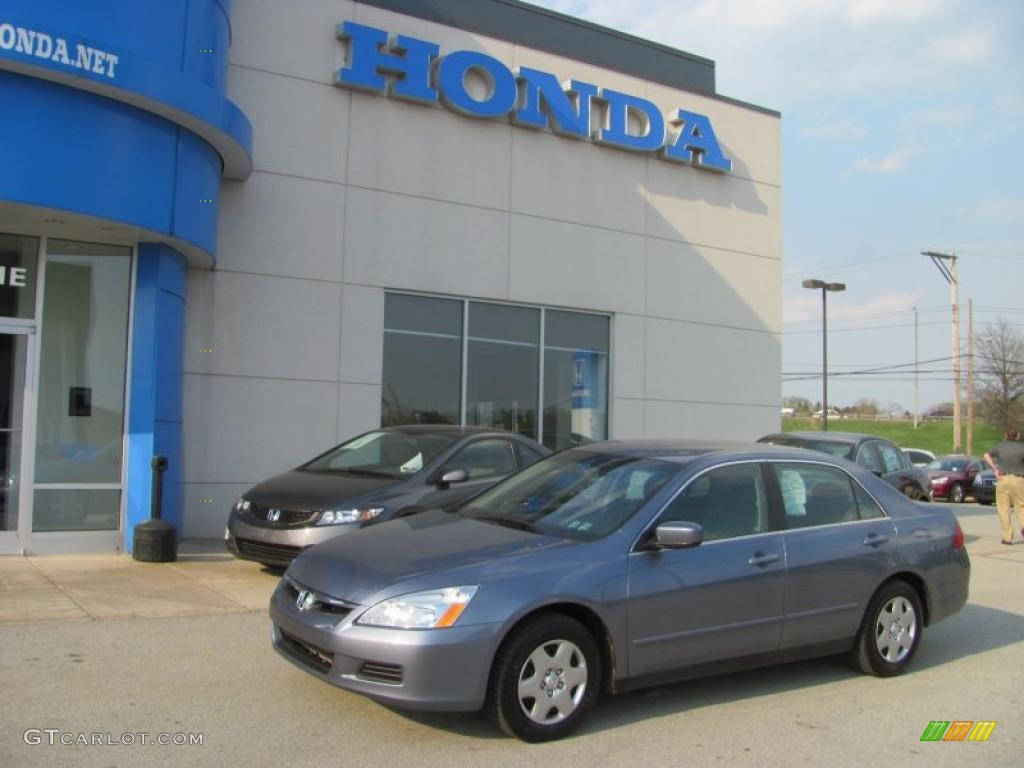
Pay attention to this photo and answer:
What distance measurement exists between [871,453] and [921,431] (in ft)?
222

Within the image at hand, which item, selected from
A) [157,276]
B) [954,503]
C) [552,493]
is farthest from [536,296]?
[954,503]

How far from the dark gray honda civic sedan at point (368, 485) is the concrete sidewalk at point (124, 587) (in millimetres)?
431

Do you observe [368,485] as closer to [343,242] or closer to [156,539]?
[156,539]

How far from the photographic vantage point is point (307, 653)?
471 cm

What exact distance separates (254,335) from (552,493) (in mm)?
7068

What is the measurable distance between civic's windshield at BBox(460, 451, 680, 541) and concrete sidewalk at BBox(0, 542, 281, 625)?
2.69 meters

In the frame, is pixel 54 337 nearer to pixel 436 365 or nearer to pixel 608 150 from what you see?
pixel 436 365

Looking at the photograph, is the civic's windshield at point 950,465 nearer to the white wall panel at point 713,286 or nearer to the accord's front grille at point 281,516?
the white wall panel at point 713,286

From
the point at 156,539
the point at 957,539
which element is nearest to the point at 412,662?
the point at 957,539

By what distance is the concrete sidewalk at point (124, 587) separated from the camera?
7035mm

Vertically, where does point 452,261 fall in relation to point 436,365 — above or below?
above

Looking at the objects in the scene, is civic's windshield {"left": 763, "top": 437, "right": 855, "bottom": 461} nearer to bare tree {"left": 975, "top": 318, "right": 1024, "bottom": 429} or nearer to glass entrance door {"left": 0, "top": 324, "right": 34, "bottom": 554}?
glass entrance door {"left": 0, "top": 324, "right": 34, "bottom": 554}

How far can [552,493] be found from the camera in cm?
562

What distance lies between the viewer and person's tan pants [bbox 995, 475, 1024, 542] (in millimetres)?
13430
